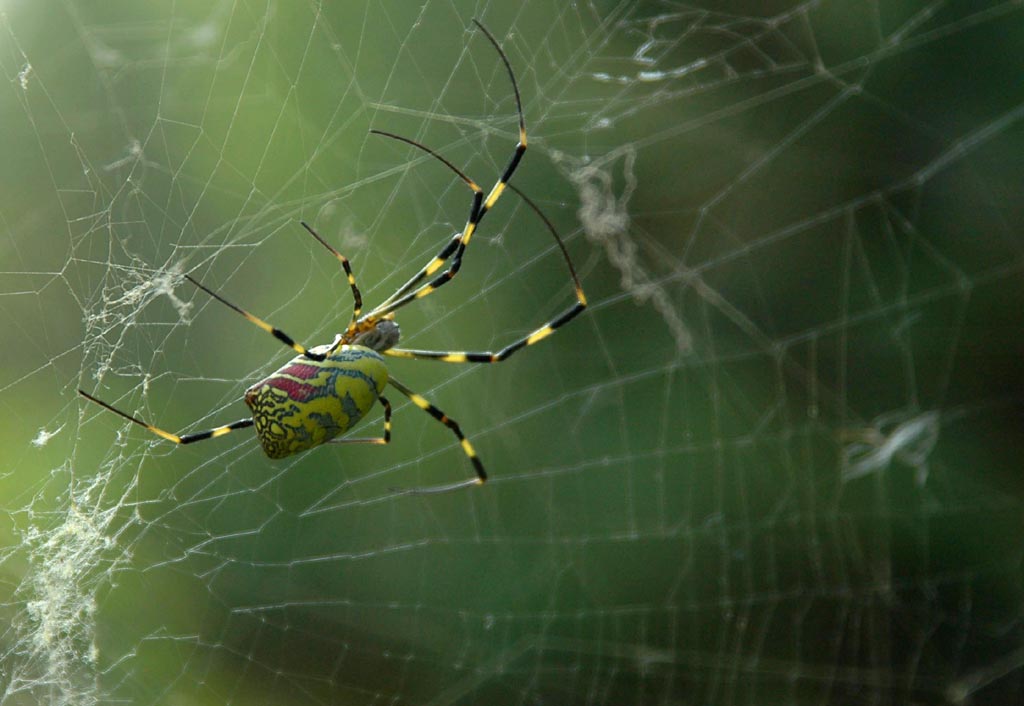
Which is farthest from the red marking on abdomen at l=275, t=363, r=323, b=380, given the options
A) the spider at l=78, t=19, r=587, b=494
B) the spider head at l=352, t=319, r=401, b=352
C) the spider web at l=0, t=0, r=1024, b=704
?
the spider web at l=0, t=0, r=1024, b=704

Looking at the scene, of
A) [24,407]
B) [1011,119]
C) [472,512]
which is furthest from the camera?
[472,512]

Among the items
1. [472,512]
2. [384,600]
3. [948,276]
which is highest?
[948,276]

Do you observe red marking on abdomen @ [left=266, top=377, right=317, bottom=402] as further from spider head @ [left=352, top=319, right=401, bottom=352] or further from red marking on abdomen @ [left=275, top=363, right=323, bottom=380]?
spider head @ [left=352, top=319, right=401, bottom=352]

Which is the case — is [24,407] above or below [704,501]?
below

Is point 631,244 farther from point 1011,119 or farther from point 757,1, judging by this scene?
point 1011,119

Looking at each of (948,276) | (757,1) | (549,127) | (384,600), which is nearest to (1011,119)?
(948,276)

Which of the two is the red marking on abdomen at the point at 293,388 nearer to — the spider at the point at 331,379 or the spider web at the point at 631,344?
the spider at the point at 331,379

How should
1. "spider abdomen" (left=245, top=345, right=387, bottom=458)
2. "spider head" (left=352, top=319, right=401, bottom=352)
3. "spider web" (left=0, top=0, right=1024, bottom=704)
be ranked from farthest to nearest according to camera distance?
1. "spider web" (left=0, top=0, right=1024, bottom=704)
2. "spider head" (left=352, top=319, right=401, bottom=352)
3. "spider abdomen" (left=245, top=345, right=387, bottom=458)

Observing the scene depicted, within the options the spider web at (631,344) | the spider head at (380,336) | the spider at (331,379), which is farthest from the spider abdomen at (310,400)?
the spider web at (631,344)
